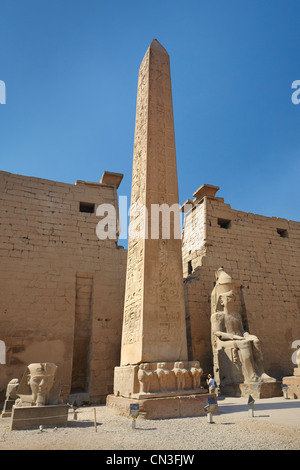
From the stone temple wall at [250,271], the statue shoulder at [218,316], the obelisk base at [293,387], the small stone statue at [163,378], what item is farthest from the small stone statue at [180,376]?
the stone temple wall at [250,271]

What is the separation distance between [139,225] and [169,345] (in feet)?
5.46

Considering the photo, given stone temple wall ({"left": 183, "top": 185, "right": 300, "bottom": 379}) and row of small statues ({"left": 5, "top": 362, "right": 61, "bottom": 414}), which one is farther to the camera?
stone temple wall ({"left": 183, "top": 185, "right": 300, "bottom": 379})

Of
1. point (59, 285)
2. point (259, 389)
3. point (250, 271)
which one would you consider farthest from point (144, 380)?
point (250, 271)

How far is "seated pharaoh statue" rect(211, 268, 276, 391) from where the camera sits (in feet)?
20.3

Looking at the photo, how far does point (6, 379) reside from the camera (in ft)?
21.1

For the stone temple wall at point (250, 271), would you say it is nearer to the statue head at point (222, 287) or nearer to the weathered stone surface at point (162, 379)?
the statue head at point (222, 287)

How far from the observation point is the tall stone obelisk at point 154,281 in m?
4.14

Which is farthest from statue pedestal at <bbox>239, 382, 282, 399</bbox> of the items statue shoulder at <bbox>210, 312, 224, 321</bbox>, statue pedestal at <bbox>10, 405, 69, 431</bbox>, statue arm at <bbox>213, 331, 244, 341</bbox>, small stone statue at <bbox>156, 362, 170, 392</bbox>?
statue pedestal at <bbox>10, 405, 69, 431</bbox>

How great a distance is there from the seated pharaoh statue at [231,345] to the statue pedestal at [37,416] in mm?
3469

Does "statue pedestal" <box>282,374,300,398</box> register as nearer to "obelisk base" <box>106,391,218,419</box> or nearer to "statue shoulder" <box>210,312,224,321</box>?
"statue shoulder" <box>210,312,224,321</box>

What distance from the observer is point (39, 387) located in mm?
3965

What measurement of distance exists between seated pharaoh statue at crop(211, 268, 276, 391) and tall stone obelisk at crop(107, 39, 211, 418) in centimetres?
222

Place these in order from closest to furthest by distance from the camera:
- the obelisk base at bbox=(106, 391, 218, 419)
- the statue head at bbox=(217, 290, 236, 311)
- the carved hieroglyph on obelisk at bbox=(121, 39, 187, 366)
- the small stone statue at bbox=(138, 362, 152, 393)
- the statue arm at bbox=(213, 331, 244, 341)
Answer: the obelisk base at bbox=(106, 391, 218, 419)
the small stone statue at bbox=(138, 362, 152, 393)
the carved hieroglyph on obelisk at bbox=(121, 39, 187, 366)
the statue arm at bbox=(213, 331, 244, 341)
the statue head at bbox=(217, 290, 236, 311)

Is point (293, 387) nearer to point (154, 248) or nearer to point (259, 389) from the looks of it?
point (259, 389)
